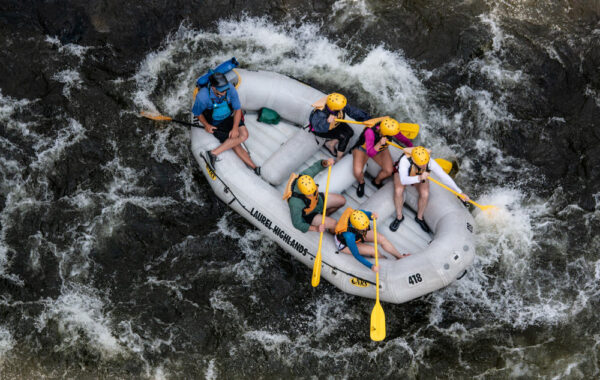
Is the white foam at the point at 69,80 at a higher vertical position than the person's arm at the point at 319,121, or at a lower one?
lower

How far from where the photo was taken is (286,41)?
8180 millimetres

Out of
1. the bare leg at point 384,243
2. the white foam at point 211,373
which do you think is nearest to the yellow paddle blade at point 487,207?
the bare leg at point 384,243

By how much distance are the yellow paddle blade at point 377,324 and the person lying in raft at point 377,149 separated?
1419 mm

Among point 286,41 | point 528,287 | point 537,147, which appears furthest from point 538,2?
point 528,287

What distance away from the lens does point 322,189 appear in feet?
20.5

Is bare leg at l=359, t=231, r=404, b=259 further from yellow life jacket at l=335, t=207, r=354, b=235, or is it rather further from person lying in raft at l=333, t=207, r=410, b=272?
yellow life jacket at l=335, t=207, r=354, b=235

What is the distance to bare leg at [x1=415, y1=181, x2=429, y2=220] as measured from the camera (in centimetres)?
607

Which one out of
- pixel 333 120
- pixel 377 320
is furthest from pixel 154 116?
pixel 377 320

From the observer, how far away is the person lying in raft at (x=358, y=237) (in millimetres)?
5512

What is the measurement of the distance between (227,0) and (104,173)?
345 centimetres

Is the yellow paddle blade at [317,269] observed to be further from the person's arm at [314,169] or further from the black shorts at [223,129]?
the black shorts at [223,129]

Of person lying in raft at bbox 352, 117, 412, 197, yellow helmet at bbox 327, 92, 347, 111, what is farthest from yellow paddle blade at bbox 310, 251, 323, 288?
yellow helmet at bbox 327, 92, 347, 111

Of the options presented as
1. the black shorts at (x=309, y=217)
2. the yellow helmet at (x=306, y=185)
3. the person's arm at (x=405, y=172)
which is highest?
the person's arm at (x=405, y=172)

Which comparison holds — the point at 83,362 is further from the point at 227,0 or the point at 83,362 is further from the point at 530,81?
the point at 530,81
